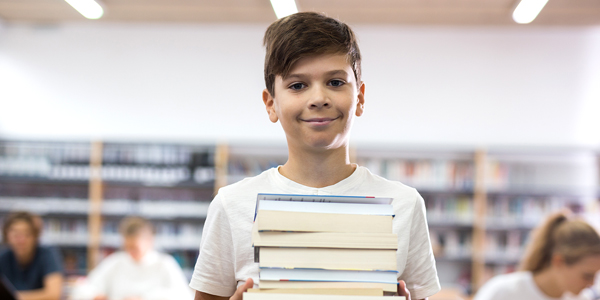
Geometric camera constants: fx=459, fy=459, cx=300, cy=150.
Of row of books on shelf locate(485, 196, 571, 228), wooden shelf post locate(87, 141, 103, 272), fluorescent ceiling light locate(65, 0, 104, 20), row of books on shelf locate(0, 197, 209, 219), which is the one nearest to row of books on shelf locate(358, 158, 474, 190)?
row of books on shelf locate(485, 196, 571, 228)

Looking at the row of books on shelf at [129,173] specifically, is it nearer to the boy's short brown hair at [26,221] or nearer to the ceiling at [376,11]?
the boy's short brown hair at [26,221]

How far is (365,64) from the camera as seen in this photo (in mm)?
6207

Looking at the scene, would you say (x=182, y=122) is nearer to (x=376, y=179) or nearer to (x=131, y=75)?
(x=131, y=75)

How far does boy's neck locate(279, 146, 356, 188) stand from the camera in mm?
1026

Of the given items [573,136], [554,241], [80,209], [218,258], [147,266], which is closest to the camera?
[218,258]

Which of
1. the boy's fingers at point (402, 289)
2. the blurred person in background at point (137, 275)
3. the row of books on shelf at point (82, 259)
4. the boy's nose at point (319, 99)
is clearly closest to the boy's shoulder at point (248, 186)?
the boy's nose at point (319, 99)

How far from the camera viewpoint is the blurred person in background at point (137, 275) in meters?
4.04

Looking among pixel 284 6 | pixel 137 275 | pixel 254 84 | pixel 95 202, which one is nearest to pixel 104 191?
pixel 95 202

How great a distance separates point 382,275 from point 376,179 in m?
0.32

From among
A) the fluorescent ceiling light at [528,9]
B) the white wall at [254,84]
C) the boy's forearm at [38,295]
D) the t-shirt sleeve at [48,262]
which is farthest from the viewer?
the white wall at [254,84]

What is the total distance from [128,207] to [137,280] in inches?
65.0

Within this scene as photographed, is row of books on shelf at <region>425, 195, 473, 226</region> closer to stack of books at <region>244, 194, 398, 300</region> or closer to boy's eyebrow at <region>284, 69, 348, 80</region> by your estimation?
boy's eyebrow at <region>284, 69, 348, 80</region>

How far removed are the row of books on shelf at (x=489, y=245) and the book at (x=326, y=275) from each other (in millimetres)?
4948

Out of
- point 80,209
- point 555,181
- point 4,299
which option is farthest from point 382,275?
point 555,181
